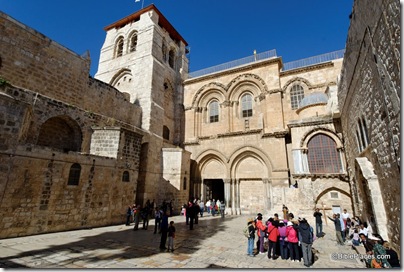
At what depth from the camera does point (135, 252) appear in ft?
19.0

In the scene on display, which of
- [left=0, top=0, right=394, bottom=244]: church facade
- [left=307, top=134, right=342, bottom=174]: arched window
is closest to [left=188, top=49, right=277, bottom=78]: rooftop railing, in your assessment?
[left=0, top=0, right=394, bottom=244]: church facade

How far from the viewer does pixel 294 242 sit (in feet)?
17.8

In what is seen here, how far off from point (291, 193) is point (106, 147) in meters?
10.6

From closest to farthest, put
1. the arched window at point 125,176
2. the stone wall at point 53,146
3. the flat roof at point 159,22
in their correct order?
the stone wall at point 53,146 < the arched window at point 125,176 < the flat roof at point 159,22

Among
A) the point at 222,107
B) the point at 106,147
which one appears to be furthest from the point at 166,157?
the point at 222,107

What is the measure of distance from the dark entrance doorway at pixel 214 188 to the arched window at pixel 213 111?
209 inches

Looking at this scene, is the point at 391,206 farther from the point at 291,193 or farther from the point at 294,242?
the point at 291,193

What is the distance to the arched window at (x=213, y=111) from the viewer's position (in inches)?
718

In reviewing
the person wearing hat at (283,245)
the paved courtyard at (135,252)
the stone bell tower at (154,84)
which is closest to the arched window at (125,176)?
the stone bell tower at (154,84)

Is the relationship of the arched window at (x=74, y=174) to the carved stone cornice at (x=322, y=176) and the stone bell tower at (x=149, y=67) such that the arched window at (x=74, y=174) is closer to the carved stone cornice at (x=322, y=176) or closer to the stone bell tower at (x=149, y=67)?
the stone bell tower at (x=149, y=67)

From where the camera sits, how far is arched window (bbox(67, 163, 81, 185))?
8688mm

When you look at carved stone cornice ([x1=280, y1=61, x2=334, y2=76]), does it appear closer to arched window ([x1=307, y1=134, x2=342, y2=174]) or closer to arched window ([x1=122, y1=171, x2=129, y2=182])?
arched window ([x1=307, y1=134, x2=342, y2=174])

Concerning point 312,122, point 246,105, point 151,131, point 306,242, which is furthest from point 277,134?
point 306,242

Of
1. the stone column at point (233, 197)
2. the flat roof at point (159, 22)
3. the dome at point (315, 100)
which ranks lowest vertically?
the stone column at point (233, 197)
